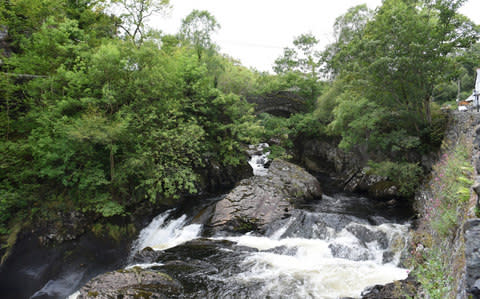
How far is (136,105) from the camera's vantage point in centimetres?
Answer: 1109

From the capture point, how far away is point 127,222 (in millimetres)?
10359

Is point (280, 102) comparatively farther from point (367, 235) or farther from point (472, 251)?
point (472, 251)

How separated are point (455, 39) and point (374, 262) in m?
11.3

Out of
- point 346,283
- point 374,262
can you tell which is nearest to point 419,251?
point 346,283

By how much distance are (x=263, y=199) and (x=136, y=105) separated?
7.04m

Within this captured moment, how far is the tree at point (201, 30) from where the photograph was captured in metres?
18.1

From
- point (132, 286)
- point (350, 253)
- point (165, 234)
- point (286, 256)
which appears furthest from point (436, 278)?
point (165, 234)

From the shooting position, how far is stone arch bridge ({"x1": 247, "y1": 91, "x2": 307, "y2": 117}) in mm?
23188

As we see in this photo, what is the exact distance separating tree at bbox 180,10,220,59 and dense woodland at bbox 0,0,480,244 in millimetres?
3409

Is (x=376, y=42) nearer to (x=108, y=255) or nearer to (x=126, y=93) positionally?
(x=126, y=93)

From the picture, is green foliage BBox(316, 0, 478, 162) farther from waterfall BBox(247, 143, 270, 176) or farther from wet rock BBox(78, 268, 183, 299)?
wet rock BBox(78, 268, 183, 299)

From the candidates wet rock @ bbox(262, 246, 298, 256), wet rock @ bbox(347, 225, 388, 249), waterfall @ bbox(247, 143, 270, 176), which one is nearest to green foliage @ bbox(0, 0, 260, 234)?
wet rock @ bbox(262, 246, 298, 256)

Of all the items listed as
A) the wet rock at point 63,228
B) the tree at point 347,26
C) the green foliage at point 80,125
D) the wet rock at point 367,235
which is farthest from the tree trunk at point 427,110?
the wet rock at point 63,228

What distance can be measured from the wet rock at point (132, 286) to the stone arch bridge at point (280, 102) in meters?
18.4
